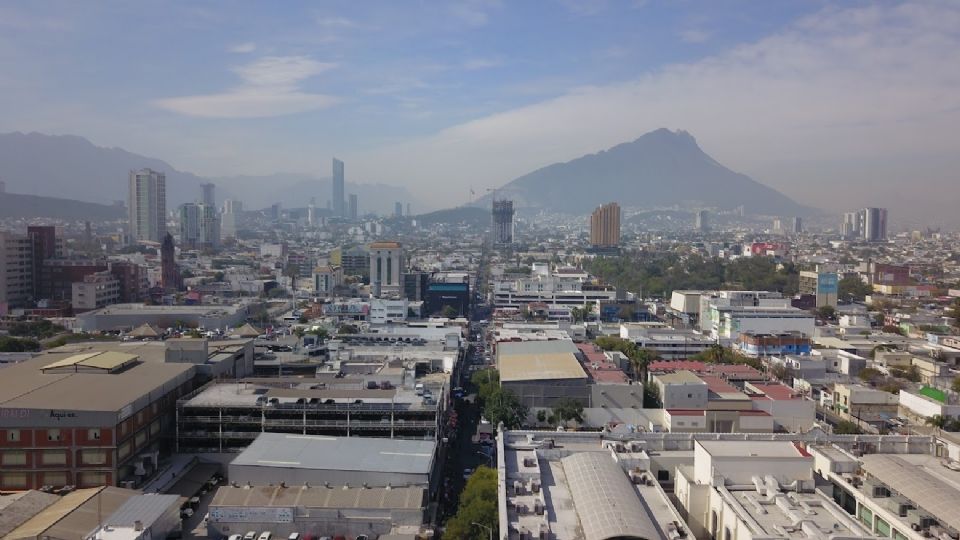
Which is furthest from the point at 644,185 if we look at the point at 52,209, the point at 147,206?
the point at 147,206

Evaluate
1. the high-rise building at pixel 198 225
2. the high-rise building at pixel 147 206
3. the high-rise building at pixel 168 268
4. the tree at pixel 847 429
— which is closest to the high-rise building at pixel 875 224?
the high-rise building at pixel 198 225

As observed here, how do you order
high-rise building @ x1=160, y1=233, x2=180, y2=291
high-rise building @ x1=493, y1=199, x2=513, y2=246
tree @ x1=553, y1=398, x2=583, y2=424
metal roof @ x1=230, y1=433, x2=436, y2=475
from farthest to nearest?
high-rise building @ x1=493, y1=199, x2=513, y2=246, high-rise building @ x1=160, y1=233, x2=180, y2=291, tree @ x1=553, y1=398, x2=583, y2=424, metal roof @ x1=230, y1=433, x2=436, y2=475

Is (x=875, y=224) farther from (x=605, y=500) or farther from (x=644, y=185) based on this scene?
(x=644, y=185)

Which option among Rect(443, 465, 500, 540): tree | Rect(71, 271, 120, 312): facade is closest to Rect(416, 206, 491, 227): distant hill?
Rect(71, 271, 120, 312): facade

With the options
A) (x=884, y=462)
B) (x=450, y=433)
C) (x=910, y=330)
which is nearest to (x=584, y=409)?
(x=450, y=433)

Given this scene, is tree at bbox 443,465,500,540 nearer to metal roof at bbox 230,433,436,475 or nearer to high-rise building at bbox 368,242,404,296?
metal roof at bbox 230,433,436,475
